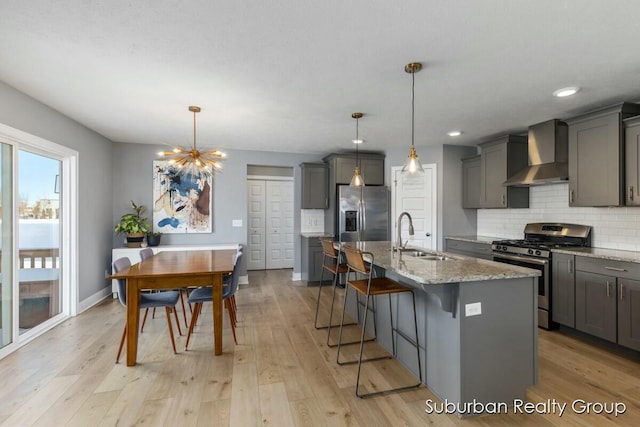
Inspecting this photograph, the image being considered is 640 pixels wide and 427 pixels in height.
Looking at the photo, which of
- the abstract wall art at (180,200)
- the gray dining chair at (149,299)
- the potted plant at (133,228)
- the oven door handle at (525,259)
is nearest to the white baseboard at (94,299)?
the potted plant at (133,228)

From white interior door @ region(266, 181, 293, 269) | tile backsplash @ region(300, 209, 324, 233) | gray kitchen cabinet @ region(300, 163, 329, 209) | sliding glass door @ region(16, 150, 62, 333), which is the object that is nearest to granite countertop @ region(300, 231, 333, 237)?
tile backsplash @ region(300, 209, 324, 233)

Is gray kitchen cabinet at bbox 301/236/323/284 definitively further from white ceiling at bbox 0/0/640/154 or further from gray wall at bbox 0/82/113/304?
gray wall at bbox 0/82/113/304

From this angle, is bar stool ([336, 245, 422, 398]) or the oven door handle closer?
bar stool ([336, 245, 422, 398])

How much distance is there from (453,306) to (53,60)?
328 centimetres

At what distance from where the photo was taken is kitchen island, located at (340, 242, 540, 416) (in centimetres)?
192

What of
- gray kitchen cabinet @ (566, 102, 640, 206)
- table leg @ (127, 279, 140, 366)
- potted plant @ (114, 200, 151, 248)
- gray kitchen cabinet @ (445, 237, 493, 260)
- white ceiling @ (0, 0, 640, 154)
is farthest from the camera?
potted plant @ (114, 200, 151, 248)

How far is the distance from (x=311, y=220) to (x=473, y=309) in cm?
411

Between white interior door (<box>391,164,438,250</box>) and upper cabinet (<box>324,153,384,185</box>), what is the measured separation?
0.86 ft

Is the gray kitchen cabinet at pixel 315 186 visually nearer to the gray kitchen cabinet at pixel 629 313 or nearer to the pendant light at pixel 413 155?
the pendant light at pixel 413 155

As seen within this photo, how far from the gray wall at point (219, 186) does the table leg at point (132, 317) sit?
104 inches

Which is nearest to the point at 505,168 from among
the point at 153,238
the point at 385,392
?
the point at 385,392

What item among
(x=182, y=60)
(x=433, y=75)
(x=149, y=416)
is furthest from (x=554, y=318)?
(x=182, y=60)

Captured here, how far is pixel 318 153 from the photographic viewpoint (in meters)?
5.70

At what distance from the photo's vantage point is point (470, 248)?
4.42 m
